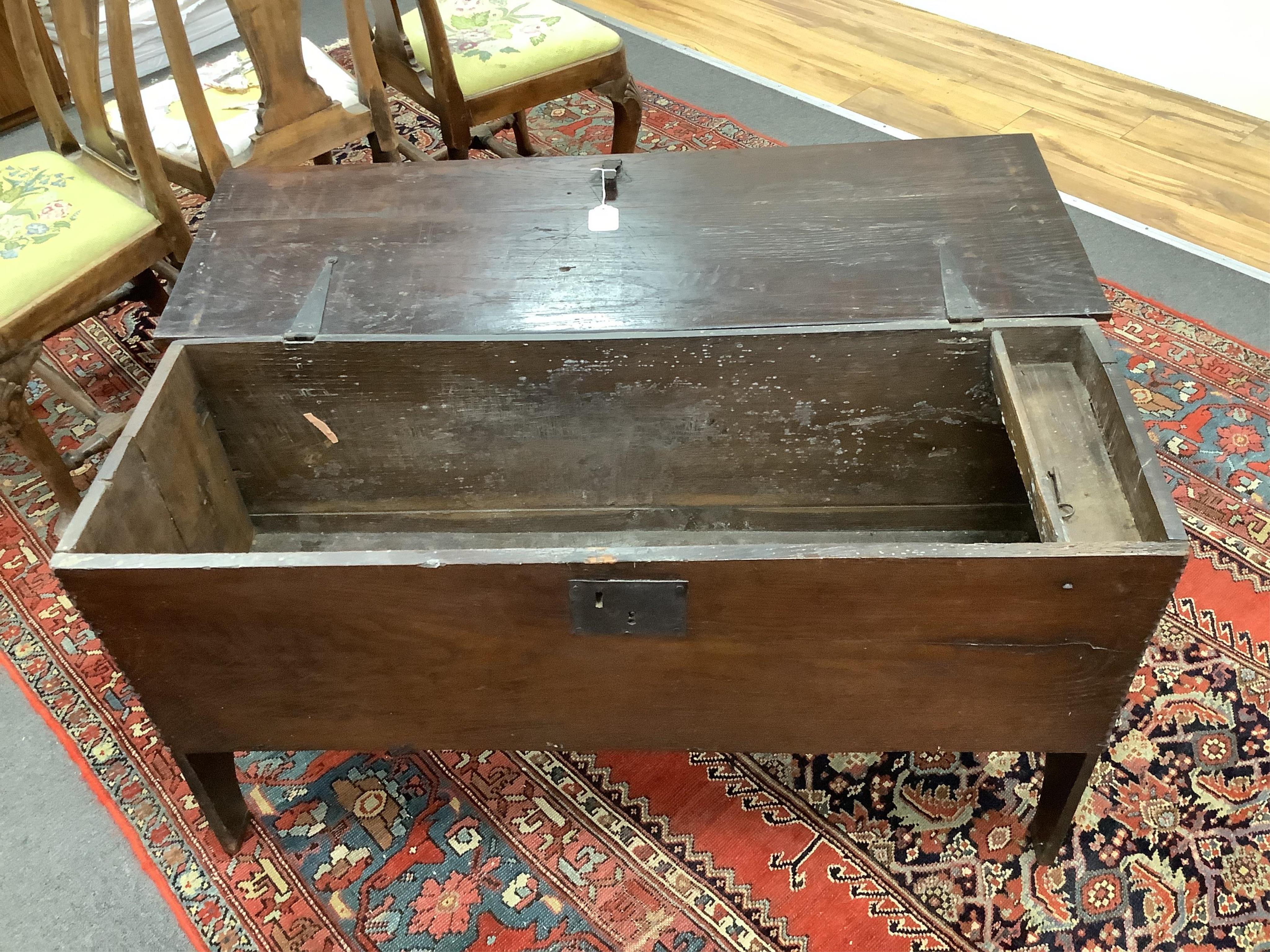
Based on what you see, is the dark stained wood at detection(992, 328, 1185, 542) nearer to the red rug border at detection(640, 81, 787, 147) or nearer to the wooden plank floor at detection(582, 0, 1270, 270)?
the wooden plank floor at detection(582, 0, 1270, 270)

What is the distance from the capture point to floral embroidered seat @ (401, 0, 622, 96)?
2.03m

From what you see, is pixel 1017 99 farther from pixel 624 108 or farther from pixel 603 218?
pixel 603 218

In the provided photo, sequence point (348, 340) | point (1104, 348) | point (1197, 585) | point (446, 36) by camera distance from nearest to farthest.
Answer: point (1104, 348)
point (348, 340)
point (1197, 585)
point (446, 36)

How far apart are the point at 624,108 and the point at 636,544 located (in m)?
1.19

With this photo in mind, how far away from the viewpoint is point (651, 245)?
1411mm

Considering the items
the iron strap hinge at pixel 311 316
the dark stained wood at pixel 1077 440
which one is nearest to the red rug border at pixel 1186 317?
the dark stained wood at pixel 1077 440

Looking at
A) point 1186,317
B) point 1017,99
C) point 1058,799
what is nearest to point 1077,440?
point 1058,799

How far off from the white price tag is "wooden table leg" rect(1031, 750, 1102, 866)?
3.15 feet

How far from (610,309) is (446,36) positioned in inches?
41.2

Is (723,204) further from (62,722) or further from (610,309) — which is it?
(62,722)

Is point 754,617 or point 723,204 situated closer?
point 754,617

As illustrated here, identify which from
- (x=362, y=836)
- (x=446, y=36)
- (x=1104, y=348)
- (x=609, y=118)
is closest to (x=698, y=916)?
(x=362, y=836)

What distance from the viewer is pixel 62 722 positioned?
1.50 metres

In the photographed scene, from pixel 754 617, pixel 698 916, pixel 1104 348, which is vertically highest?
pixel 1104 348
